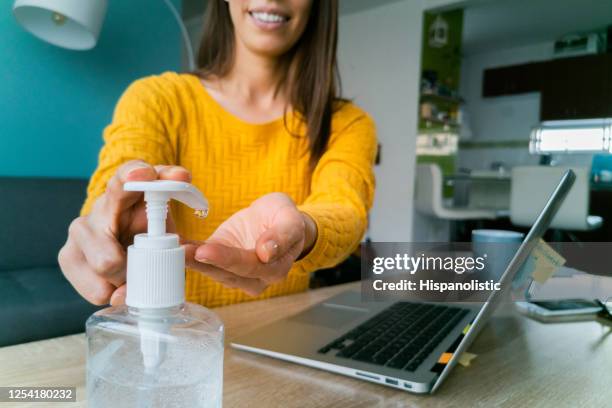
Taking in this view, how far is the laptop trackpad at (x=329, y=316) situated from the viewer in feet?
2.01

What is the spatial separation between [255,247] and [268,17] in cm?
59

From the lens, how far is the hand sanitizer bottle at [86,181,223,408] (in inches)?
11.3

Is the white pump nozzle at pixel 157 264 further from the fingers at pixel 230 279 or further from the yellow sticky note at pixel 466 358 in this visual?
the yellow sticky note at pixel 466 358

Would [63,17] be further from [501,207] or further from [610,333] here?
[501,207]

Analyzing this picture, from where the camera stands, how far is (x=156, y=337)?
30 centimetres

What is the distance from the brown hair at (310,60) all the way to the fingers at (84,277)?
55 cm

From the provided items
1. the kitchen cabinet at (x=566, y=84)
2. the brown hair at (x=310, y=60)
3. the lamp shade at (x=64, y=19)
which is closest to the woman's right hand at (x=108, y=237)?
the brown hair at (x=310, y=60)

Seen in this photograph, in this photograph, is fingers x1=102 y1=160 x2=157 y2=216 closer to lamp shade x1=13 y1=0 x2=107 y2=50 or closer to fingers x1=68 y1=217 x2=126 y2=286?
fingers x1=68 y1=217 x2=126 y2=286

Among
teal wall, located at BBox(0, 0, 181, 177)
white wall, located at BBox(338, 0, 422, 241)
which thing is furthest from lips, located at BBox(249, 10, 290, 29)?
white wall, located at BBox(338, 0, 422, 241)

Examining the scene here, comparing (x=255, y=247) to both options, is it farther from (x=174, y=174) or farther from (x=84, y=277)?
(x=84, y=277)

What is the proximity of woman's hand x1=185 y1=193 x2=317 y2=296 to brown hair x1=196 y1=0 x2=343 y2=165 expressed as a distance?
498 mm

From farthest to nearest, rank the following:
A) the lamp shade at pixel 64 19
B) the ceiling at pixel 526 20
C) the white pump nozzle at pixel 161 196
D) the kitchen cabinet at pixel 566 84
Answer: the kitchen cabinet at pixel 566 84 → the ceiling at pixel 526 20 → the lamp shade at pixel 64 19 → the white pump nozzle at pixel 161 196

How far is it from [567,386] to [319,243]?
0.29 m

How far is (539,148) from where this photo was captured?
568 cm
